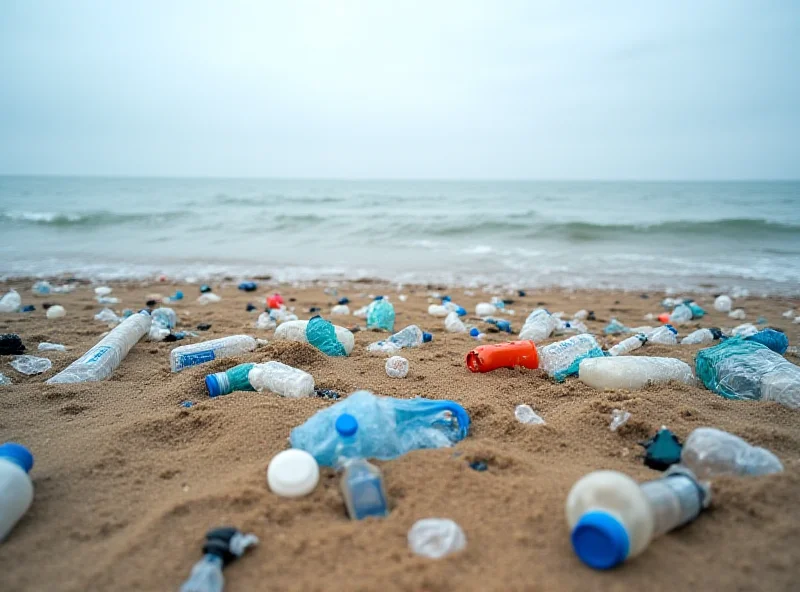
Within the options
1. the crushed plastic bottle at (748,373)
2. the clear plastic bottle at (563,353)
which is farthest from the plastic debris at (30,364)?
the crushed plastic bottle at (748,373)

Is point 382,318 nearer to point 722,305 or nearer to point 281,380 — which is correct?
point 281,380

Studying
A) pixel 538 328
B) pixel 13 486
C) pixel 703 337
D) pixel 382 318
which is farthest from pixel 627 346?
pixel 13 486

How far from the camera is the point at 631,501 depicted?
129cm

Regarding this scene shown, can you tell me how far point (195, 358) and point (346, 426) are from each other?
1.82m

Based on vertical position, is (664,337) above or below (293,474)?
below

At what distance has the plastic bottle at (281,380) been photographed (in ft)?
8.16

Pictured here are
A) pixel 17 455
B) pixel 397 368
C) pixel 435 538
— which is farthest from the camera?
pixel 397 368

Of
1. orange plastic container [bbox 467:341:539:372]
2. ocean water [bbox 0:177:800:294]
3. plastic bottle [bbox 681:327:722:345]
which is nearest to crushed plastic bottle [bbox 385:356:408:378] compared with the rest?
orange plastic container [bbox 467:341:539:372]

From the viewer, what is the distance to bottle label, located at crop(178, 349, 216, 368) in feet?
10.0

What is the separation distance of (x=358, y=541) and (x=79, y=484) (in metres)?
1.15

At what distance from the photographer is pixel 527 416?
2.27 m

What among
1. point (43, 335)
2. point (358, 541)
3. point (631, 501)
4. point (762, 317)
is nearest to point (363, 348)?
point (358, 541)

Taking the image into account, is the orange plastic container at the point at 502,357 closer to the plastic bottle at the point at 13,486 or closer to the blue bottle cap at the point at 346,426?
the blue bottle cap at the point at 346,426

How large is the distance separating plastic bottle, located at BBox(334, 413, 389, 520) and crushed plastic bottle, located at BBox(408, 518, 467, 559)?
0.51ft
